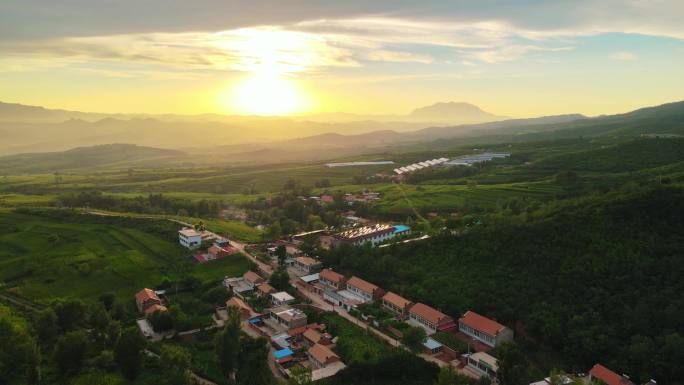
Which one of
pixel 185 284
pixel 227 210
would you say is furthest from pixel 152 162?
pixel 185 284

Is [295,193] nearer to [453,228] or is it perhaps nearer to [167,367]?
[453,228]

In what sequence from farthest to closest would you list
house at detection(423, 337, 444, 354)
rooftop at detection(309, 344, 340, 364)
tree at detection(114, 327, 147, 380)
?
house at detection(423, 337, 444, 354) → rooftop at detection(309, 344, 340, 364) → tree at detection(114, 327, 147, 380)

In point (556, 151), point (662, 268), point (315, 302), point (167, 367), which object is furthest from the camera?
point (556, 151)

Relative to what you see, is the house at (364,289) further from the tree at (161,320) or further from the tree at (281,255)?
the tree at (161,320)

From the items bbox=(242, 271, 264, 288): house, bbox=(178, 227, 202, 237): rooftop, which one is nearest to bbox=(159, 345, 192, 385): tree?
bbox=(242, 271, 264, 288): house

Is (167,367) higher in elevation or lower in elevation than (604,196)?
lower

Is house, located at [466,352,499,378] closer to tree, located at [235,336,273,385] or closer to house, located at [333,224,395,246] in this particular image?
tree, located at [235,336,273,385]
